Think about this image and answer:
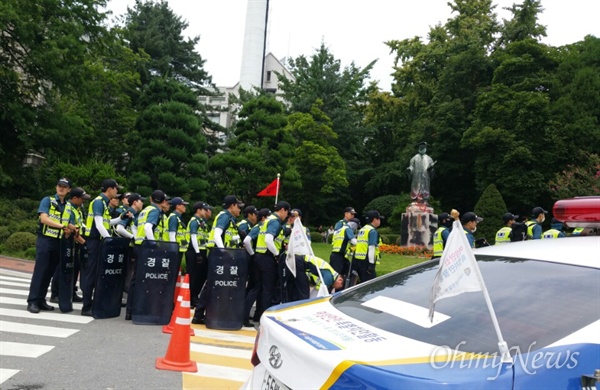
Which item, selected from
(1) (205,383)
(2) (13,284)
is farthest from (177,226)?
(2) (13,284)

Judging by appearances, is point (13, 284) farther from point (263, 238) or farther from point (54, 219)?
point (263, 238)

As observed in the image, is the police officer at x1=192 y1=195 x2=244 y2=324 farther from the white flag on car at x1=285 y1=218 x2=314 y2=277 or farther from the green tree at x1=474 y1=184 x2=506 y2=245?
the green tree at x1=474 y1=184 x2=506 y2=245

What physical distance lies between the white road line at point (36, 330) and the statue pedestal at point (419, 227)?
858 inches

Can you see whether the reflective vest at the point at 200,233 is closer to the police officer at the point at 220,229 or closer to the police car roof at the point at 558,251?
the police officer at the point at 220,229

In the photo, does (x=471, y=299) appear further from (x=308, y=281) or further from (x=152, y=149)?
(x=152, y=149)

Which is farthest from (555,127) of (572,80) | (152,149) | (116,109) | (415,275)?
(415,275)

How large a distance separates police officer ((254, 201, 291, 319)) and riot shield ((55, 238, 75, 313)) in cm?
281

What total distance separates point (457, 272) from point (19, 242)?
57.8ft

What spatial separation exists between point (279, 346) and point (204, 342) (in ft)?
17.1

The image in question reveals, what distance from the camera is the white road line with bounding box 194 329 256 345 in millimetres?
7905

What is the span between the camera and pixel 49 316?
26.9 ft

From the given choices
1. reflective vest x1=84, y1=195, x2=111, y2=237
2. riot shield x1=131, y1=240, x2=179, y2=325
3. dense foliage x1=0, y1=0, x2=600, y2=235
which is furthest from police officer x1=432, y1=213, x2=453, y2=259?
dense foliage x1=0, y1=0, x2=600, y2=235

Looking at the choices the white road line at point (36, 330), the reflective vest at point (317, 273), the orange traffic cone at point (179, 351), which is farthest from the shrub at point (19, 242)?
the orange traffic cone at point (179, 351)

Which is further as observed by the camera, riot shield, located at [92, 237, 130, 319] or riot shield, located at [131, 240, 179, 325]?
riot shield, located at [92, 237, 130, 319]
